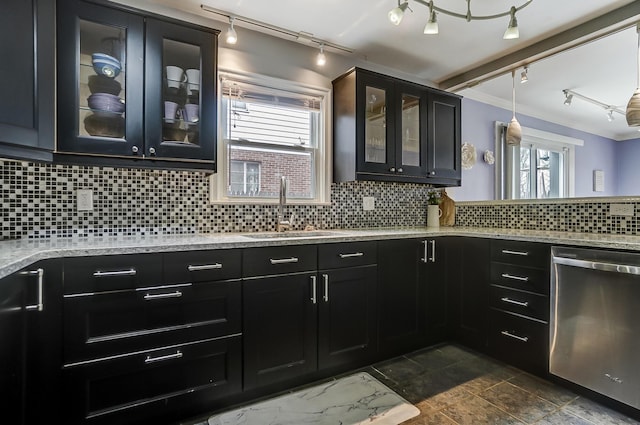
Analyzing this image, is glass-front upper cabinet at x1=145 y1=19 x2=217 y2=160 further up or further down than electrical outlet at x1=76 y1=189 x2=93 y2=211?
further up

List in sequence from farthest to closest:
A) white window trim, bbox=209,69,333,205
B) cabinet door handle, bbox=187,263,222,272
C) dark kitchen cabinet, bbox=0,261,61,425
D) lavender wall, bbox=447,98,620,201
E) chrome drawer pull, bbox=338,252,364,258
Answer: lavender wall, bbox=447,98,620,201
white window trim, bbox=209,69,333,205
chrome drawer pull, bbox=338,252,364,258
cabinet door handle, bbox=187,263,222,272
dark kitchen cabinet, bbox=0,261,61,425

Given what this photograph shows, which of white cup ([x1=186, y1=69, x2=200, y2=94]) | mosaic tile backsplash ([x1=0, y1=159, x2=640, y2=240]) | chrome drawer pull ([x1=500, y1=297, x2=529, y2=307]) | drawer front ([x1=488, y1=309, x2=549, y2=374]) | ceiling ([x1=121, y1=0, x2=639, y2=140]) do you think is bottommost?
drawer front ([x1=488, y1=309, x2=549, y2=374])

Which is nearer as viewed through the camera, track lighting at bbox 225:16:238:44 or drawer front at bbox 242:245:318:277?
drawer front at bbox 242:245:318:277

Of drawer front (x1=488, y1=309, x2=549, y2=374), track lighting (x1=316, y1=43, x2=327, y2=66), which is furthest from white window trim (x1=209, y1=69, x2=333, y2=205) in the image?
drawer front (x1=488, y1=309, x2=549, y2=374)

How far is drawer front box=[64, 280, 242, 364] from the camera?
4.79 ft

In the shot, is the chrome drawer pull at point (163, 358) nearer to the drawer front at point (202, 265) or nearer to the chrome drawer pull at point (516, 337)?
the drawer front at point (202, 265)

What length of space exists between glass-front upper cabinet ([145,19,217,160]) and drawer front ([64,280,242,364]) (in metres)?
0.83

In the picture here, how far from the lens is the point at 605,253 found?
Answer: 1831 mm

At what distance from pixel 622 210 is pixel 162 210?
3137mm

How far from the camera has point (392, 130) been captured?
2.82 metres

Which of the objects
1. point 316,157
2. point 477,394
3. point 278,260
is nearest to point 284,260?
point 278,260

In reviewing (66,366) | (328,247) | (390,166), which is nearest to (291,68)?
(390,166)

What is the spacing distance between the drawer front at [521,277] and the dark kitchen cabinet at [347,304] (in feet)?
2.98

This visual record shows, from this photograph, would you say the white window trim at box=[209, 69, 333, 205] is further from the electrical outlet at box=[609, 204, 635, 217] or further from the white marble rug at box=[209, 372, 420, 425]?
the electrical outlet at box=[609, 204, 635, 217]
